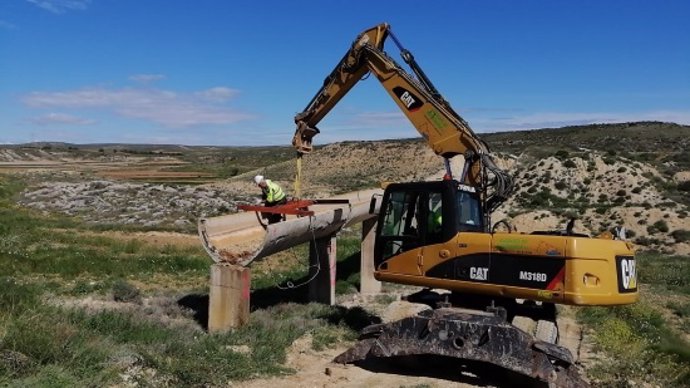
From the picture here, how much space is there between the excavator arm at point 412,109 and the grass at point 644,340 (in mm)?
3067

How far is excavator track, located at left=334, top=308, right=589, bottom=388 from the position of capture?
8133 mm

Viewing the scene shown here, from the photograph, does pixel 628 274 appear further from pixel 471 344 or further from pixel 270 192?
pixel 270 192

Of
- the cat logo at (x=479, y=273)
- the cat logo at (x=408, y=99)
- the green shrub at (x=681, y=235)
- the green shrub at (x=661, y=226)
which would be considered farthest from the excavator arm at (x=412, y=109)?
the green shrub at (x=661, y=226)

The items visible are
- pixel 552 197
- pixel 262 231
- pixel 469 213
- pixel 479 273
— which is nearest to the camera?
pixel 479 273

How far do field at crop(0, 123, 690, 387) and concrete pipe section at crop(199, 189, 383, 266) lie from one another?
4.10ft

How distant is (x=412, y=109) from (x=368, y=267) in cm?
526

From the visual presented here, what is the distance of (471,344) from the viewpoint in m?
8.67

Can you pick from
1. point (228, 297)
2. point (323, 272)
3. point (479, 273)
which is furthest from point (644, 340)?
point (228, 297)

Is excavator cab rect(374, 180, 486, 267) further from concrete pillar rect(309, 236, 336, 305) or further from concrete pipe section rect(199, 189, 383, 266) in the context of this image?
concrete pillar rect(309, 236, 336, 305)

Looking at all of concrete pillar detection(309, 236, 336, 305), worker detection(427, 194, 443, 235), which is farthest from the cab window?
concrete pillar detection(309, 236, 336, 305)

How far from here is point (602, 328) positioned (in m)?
12.4

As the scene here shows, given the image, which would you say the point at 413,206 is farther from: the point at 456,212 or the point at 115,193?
the point at 115,193

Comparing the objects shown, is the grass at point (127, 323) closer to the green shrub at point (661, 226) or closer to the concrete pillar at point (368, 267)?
the concrete pillar at point (368, 267)

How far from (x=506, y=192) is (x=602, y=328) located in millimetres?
3595
